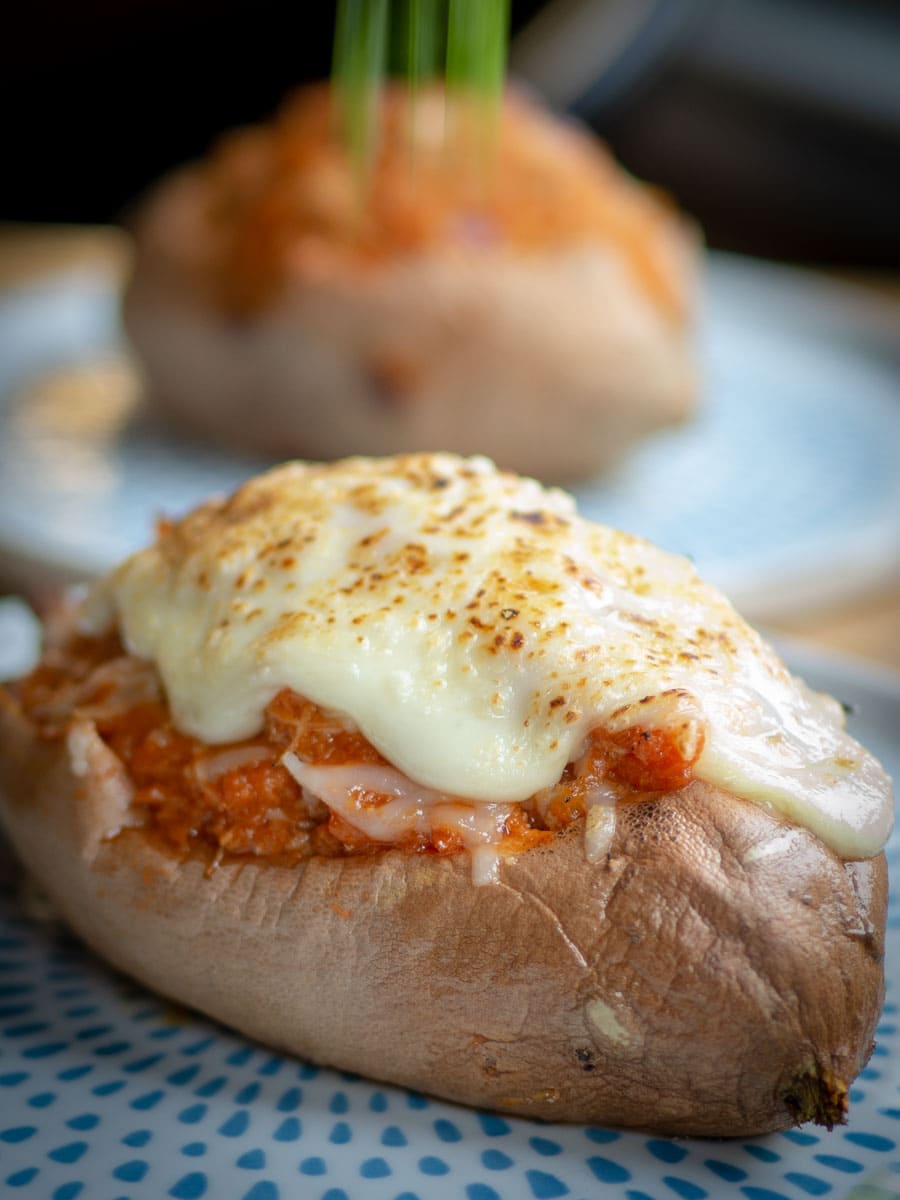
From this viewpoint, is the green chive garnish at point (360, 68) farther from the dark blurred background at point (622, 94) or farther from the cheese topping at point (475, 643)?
the dark blurred background at point (622, 94)

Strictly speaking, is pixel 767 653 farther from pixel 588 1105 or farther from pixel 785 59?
pixel 785 59

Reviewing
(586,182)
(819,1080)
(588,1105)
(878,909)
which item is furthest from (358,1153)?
(586,182)

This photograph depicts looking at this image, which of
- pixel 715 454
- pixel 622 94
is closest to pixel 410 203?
pixel 715 454

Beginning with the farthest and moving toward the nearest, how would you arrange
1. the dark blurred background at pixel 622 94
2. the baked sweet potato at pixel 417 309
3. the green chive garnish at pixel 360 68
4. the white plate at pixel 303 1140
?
the dark blurred background at pixel 622 94 < the baked sweet potato at pixel 417 309 < the green chive garnish at pixel 360 68 < the white plate at pixel 303 1140

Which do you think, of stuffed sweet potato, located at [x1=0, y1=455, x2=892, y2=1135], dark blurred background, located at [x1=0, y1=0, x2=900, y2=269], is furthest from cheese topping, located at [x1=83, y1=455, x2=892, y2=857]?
dark blurred background, located at [x1=0, y1=0, x2=900, y2=269]

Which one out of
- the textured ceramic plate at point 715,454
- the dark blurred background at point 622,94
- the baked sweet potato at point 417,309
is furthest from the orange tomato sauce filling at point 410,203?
the dark blurred background at point 622,94

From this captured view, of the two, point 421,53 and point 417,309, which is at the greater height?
point 421,53

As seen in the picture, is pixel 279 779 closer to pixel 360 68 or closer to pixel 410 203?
pixel 360 68
